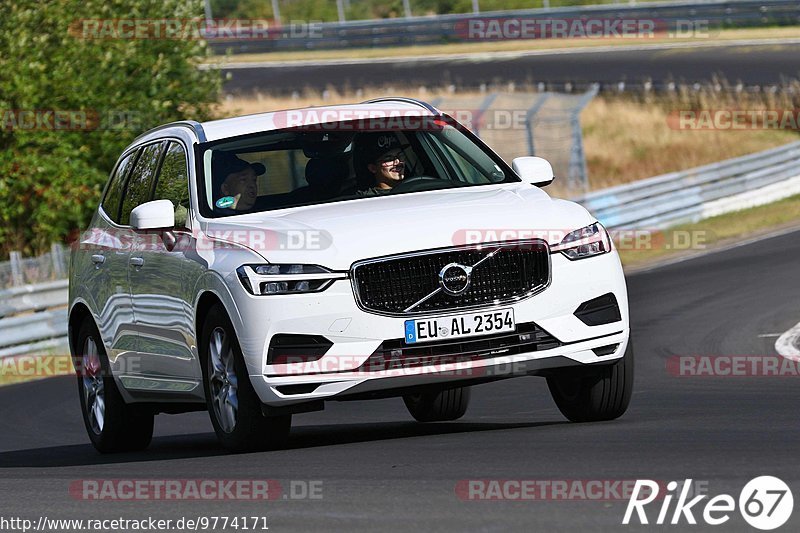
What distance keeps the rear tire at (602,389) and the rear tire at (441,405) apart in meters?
1.64

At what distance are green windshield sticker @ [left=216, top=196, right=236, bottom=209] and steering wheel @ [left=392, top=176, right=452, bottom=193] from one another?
36.1 inches

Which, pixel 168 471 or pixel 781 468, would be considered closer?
pixel 781 468

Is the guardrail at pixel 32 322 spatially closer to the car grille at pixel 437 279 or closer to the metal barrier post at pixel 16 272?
the metal barrier post at pixel 16 272

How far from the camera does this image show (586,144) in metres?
40.6

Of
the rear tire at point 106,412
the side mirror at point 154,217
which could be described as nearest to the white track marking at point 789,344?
the rear tire at point 106,412

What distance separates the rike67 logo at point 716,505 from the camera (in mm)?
5609

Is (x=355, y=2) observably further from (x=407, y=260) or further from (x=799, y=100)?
(x=407, y=260)

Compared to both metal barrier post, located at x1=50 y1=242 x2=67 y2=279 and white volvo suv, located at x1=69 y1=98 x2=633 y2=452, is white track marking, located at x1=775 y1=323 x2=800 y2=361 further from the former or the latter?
metal barrier post, located at x1=50 y1=242 x2=67 y2=279

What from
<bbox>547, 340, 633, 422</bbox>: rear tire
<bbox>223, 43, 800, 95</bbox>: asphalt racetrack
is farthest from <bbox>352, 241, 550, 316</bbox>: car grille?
<bbox>223, 43, 800, 95</bbox>: asphalt racetrack

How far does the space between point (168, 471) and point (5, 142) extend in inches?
796

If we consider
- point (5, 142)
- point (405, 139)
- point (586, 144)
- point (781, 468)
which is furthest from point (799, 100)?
point (781, 468)

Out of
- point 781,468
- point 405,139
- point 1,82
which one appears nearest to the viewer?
point 781,468

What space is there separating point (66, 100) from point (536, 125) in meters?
8.79

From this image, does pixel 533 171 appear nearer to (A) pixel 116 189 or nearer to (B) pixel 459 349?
(B) pixel 459 349
